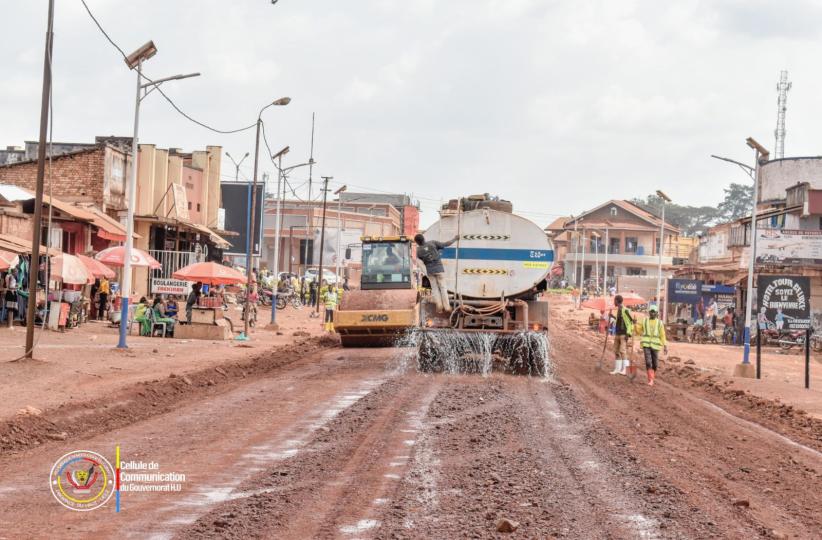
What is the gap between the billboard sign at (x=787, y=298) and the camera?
2939 cm

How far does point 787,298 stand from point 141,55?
65.9 ft

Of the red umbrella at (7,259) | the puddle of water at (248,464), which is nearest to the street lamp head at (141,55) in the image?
the red umbrella at (7,259)

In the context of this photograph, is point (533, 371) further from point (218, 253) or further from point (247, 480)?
point (218, 253)

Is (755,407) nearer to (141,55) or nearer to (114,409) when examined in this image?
(114,409)

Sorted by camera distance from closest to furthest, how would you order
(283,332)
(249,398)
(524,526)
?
(524,526) < (249,398) < (283,332)

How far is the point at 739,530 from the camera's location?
743cm

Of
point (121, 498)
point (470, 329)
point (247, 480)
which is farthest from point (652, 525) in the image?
point (470, 329)

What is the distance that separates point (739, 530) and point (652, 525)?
667 mm

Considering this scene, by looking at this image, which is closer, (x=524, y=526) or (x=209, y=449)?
(x=524, y=526)

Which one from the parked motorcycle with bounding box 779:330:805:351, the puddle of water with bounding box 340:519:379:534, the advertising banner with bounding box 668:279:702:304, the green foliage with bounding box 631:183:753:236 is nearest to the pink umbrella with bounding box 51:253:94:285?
the puddle of water with bounding box 340:519:379:534

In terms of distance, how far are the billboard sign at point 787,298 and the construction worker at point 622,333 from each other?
928cm

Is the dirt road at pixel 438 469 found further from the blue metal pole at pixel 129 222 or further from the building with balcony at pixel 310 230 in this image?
the building with balcony at pixel 310 230

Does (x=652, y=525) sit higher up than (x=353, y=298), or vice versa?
(x=353, y=298)

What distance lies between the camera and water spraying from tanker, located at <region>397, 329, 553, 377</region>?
19.4m
